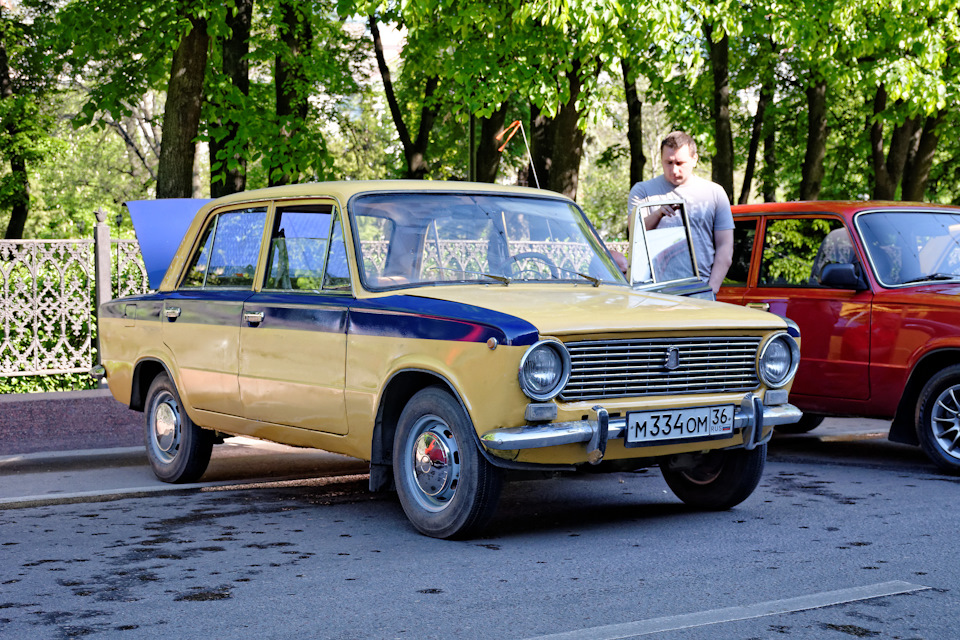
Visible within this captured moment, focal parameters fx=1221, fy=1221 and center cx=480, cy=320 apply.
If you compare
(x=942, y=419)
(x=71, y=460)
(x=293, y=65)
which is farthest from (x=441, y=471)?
(x=293, y=65)

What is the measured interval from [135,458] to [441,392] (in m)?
4.71

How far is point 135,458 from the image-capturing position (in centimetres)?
982

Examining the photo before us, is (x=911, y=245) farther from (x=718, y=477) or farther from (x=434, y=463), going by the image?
A: (x=434, y=463)

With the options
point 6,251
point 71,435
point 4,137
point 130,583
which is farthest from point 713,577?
point 4,137

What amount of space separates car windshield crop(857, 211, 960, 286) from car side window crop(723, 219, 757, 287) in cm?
100

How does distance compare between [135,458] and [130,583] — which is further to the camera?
[135,458]

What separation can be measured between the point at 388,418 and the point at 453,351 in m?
0.79

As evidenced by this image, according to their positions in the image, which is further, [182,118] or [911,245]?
[182,118]

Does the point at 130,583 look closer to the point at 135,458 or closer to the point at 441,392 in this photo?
the point at 441,392

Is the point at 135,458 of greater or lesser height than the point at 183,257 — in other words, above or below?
below

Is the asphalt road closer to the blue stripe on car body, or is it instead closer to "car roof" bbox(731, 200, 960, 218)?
the blue stripe on car body

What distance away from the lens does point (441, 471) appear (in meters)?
6.04

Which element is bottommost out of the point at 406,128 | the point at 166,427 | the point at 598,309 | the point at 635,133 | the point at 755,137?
the point at 166,427

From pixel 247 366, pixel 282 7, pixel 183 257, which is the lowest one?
pixel 247 366
